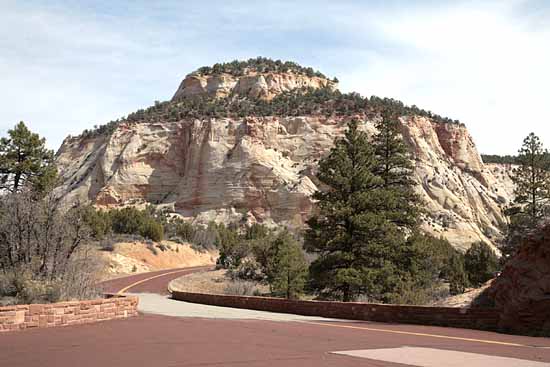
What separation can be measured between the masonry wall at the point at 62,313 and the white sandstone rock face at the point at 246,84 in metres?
84.4

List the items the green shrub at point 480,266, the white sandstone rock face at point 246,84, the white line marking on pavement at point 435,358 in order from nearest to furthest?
the white line marking on pavement at point 435,358
the green shrub at point 480,266
the white sandstone rock face at point 246,84

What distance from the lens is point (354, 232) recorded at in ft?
95.6

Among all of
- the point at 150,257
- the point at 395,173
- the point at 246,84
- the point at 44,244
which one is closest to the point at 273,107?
the point at 246,84

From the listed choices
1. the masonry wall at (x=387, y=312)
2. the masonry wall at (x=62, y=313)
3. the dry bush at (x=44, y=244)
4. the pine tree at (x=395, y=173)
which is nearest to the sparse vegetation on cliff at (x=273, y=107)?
the pine tree at (x=395, y=173)

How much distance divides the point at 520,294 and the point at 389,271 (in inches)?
605

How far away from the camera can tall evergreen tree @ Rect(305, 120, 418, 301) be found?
28109mm

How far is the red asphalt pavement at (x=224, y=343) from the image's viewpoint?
27.7 feet

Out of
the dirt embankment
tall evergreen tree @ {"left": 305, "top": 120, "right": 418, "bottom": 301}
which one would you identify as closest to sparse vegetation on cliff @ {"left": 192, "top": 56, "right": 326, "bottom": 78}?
the dirt embankment

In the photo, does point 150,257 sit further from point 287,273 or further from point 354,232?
point 354,232

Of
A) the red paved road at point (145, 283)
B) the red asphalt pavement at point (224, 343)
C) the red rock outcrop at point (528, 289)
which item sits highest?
the red rock outcrop at point (528, 289)

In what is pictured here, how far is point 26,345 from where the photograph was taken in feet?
33.2

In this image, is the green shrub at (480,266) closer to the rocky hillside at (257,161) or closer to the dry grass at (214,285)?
the dry grass at (214,285)

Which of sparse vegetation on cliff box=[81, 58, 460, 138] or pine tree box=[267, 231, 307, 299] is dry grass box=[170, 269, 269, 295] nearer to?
pine tree box=[267, 231, 307, 299]

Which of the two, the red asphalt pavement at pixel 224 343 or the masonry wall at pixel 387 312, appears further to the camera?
the masonry wall at pixel 387 312
